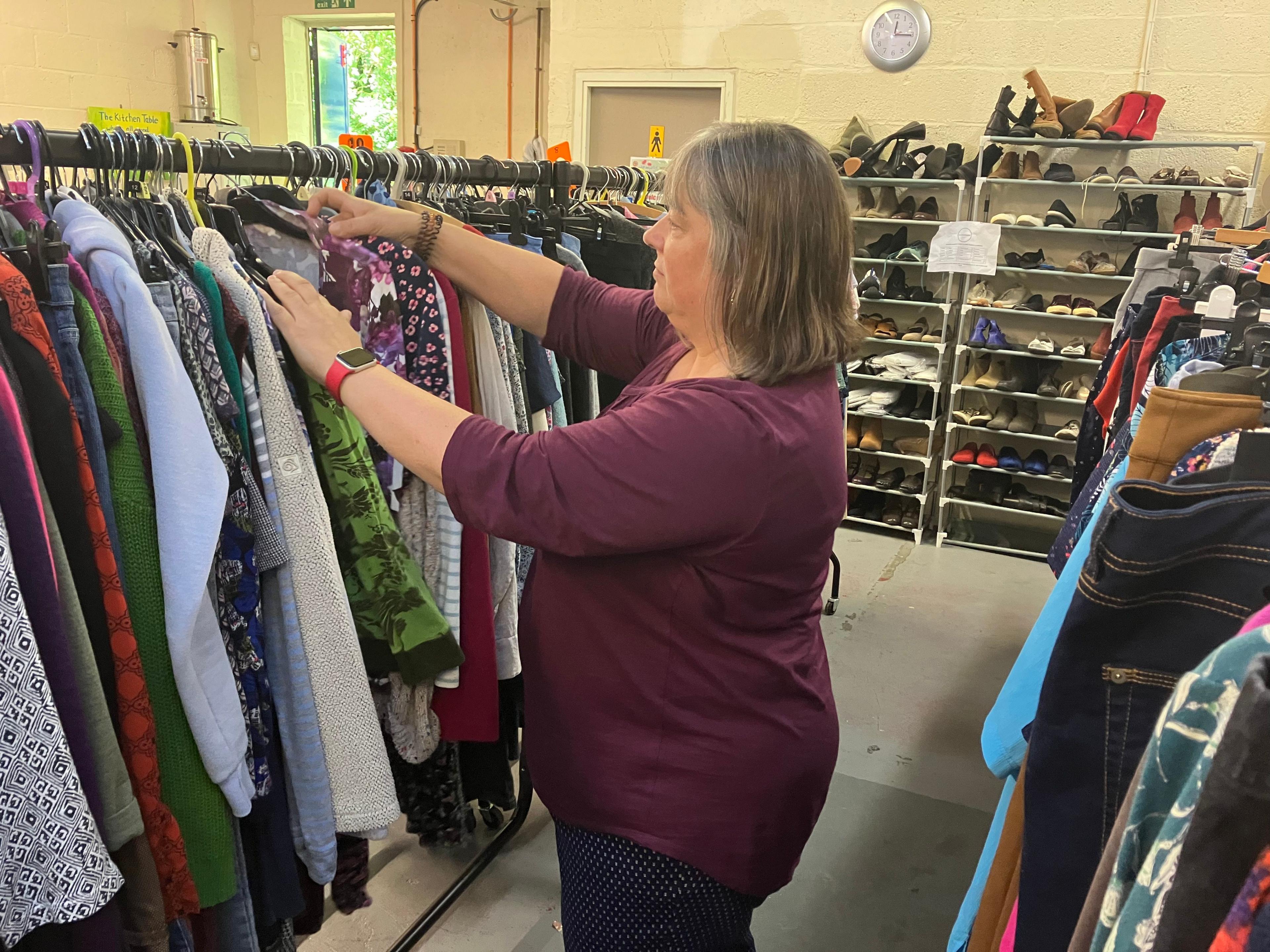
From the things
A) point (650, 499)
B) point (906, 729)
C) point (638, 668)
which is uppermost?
point (650, 499)

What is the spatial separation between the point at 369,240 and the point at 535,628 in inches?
28.3

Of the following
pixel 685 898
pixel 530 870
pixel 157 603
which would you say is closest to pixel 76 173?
pixel 157 603

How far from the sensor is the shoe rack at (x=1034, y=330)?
14.9 feet

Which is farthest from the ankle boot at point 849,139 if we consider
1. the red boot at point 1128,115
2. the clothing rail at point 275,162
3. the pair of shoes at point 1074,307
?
the clothing rail at point 275,162

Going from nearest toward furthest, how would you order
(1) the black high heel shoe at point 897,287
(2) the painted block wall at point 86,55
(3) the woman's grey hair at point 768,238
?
(3) the woman's grey hair at point 768,238
(1) the black high heel shoe at point 897,287
(2) the painted block wall at point 86,55

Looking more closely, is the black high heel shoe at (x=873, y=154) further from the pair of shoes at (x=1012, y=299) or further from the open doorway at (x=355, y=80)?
the open doorway at (x=355, y=80)

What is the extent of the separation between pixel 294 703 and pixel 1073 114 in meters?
4.28

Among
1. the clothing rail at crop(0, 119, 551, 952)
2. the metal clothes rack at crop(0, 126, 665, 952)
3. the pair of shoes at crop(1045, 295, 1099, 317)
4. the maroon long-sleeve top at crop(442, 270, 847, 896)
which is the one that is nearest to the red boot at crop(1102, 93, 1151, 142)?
the pair of shoes at crop(1045, 295, 1099, 317)

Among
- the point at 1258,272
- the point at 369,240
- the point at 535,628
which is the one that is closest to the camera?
the point at 535,628

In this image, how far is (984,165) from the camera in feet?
15.4

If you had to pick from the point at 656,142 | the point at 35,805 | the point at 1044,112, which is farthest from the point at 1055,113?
the point at 35,805

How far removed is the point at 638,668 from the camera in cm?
130

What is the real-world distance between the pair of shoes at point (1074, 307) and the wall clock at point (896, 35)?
142 centimetres

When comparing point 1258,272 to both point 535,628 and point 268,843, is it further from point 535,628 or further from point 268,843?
point 268,843
